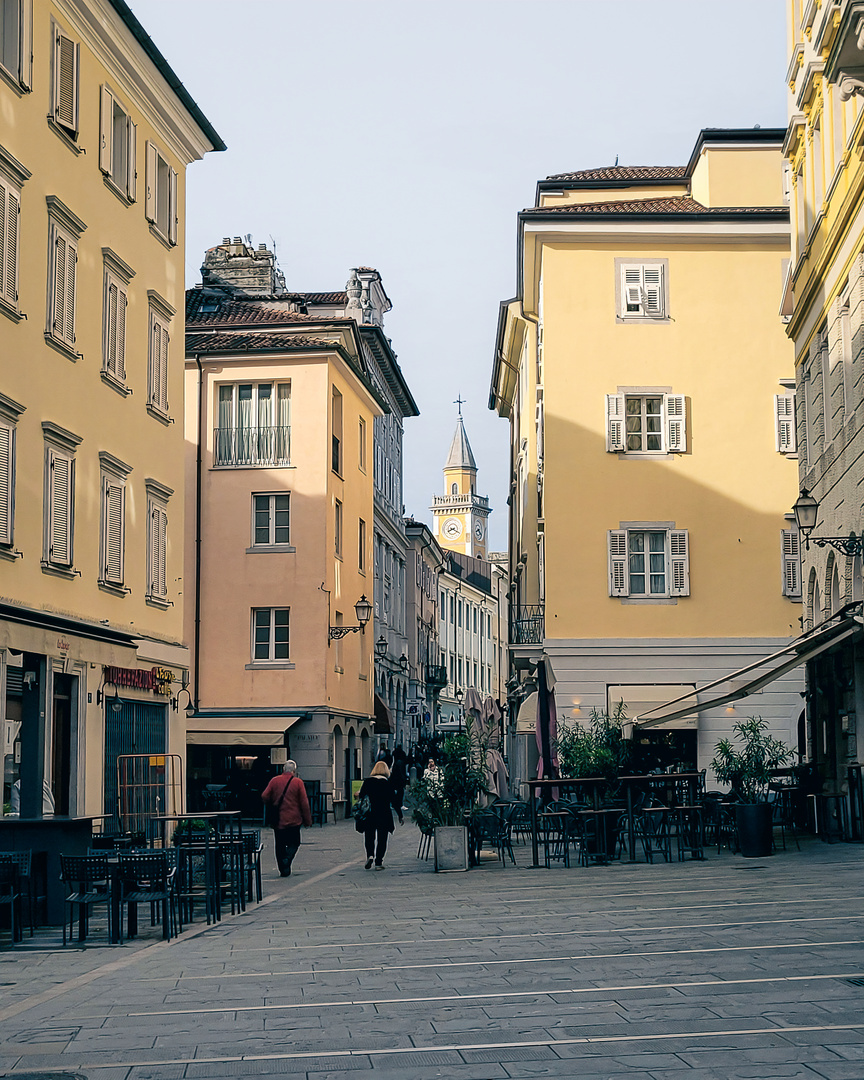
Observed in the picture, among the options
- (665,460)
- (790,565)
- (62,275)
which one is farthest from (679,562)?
(62,275)

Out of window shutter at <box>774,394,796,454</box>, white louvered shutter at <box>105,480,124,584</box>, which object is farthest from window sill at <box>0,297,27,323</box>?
window shutter at <box>774,394,796,454</box>

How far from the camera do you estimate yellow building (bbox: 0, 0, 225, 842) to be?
66.5 ft

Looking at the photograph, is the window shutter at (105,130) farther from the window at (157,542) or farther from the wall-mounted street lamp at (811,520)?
the wall-mounted street lamp at (811,520)

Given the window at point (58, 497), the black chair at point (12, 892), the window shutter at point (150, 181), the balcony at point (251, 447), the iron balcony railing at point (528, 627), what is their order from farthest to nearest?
1. the balcony at point (251, 447)
2. the iron balcony railing at point (528, 627)
3. the window shutter at point (150, 181)
4. the window at point (58, 497)
5. the black chair at point (12, 892)

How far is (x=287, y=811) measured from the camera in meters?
21.8

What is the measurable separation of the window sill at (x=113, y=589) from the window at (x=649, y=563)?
13618 mm

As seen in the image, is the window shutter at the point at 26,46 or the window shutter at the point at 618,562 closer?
the window shutter at the point at 26,46

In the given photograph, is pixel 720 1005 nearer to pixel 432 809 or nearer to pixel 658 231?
pixel 432 809

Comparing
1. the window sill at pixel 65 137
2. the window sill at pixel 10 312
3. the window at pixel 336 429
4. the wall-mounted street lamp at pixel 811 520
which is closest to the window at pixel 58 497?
the window sill at pixel 10 312

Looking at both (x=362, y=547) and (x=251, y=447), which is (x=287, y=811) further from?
(x=362, y=547)

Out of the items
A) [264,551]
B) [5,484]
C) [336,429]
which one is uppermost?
[336,429]

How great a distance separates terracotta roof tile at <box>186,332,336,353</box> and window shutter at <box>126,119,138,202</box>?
14130 mm

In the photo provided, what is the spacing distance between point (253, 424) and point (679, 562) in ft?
42.1

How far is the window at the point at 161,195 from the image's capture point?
27062 millimetres
